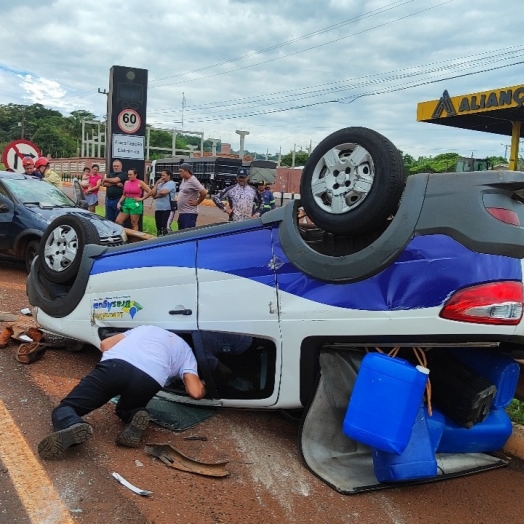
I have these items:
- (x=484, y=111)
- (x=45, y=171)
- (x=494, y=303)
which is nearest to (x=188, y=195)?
(x=45, y=171)

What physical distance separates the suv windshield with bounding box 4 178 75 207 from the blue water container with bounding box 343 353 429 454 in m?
7.17

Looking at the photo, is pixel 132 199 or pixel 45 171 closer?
pixel 132 199

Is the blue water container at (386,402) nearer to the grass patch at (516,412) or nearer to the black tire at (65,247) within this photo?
the grass patch at (516,412)

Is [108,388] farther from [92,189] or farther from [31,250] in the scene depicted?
[92,189]

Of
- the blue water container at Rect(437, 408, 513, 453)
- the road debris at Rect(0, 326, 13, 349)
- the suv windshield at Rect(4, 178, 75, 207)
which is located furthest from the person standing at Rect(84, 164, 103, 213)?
the blue water container at Rect(437, 408, 513, 453)

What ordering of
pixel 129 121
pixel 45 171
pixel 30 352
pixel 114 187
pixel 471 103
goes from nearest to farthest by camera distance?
pixel 30 352, pixel 114 187, pixel 45 171, pixel 129 121, pixel 471 103

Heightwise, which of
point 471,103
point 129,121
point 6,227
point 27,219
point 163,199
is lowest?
point 6,227

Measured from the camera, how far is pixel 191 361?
362 centimetres

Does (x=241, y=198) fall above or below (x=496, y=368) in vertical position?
above

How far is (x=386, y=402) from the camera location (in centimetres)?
283

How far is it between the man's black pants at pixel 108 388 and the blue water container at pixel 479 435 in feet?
5.68

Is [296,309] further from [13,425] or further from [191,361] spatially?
[13,425]

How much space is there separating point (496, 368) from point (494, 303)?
2.34 feet

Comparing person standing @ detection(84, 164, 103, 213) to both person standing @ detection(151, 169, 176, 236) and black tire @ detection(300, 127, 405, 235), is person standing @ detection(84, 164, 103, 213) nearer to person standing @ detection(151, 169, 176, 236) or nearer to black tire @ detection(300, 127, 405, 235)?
person standing @ detection(151, 169, 176, 236)
